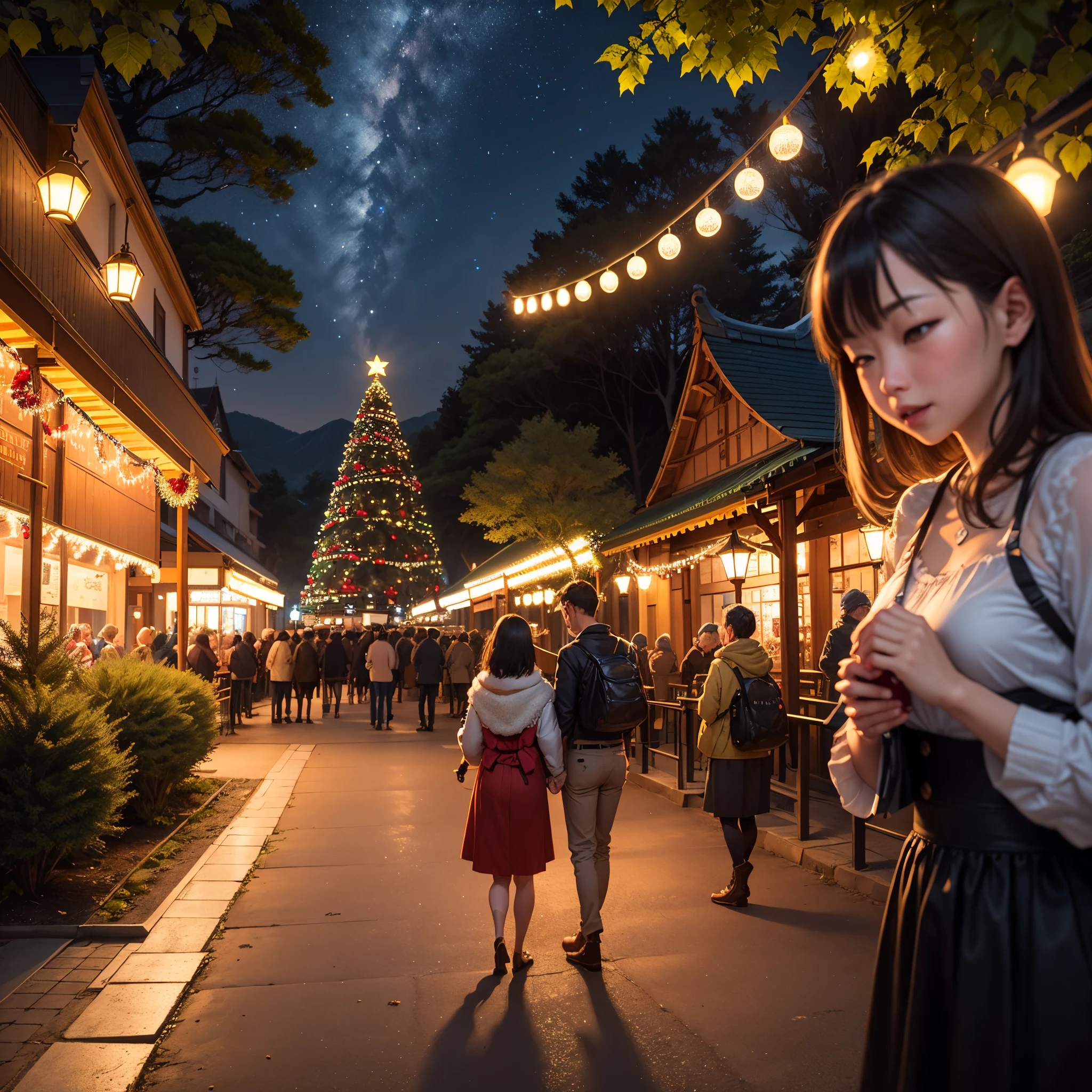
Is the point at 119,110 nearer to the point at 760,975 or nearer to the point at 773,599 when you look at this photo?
the point at 773,599

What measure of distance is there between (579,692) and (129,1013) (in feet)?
9.46

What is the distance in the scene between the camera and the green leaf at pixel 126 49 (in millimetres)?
3855

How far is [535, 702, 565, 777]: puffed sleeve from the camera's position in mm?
5414

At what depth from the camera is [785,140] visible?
8000 mm

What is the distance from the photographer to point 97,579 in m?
14.7

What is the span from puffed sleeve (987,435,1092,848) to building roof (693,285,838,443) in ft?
39.7

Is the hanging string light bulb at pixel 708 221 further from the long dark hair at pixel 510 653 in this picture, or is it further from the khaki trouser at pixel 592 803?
the khaki trouser at pixel 592 803

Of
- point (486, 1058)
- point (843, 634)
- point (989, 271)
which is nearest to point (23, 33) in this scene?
point (989, 271)

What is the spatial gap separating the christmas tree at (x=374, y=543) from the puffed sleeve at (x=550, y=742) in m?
45.0

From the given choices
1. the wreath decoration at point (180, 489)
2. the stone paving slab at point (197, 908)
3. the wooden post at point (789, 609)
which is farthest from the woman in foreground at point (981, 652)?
the wreath decoration at point (180, 489)

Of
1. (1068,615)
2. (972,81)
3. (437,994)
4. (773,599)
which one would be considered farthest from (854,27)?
(773,599)

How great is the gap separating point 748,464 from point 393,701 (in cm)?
1705

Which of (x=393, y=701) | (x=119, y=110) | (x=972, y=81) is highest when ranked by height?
(x=119, y=110)

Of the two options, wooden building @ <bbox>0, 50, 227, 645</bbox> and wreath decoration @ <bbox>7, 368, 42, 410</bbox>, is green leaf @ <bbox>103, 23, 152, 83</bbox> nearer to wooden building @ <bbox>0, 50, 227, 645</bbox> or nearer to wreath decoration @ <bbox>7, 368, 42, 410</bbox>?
wooden building @ <bbox>0, 50, 227, 645</bbox>
